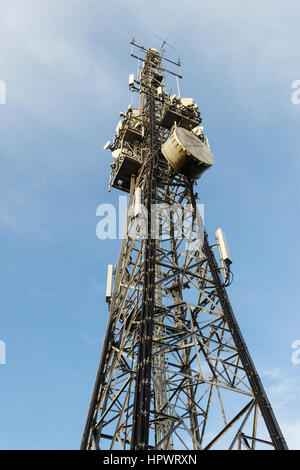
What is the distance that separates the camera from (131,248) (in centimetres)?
1906

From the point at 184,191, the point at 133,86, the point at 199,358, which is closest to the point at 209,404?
the point at 199,358

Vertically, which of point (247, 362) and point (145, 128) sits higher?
point (145, 128)

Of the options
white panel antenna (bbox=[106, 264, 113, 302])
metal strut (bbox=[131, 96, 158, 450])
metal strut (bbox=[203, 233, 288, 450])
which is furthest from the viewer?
white panel antenna (bbox=[106, 264, 113, 302])

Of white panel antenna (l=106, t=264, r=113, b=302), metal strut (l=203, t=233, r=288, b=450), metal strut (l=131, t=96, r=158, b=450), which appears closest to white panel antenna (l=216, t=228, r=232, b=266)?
metal strut (l=203, t=233, r=288, b=450)

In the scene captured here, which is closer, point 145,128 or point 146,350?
point 146,350

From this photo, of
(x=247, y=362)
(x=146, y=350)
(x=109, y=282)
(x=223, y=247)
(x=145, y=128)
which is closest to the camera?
(x=146, y=350)

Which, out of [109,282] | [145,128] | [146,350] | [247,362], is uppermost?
[145,128]

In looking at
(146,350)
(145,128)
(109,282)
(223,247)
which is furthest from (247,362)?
(145,128)

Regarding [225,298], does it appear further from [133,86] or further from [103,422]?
[133,86]

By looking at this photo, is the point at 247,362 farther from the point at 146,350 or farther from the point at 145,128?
the point at 145,128

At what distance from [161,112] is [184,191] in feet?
25.6

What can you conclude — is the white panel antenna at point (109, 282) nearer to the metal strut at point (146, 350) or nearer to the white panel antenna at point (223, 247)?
the metal strut at point (146, 350)

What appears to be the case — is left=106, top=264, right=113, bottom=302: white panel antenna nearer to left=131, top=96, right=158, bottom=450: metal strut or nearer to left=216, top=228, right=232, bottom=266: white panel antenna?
left=131, top=96, right=158, bottom=450: metal strut
